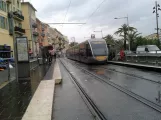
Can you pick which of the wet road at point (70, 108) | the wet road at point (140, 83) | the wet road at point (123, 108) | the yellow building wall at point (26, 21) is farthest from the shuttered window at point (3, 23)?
the wet road at point (123, 108)

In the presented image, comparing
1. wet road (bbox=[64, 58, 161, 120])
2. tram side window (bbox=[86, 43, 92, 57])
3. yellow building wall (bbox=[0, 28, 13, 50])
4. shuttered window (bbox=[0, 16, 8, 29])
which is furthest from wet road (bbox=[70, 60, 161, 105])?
shuttered window (bbox=[0, 16, 8, 29])

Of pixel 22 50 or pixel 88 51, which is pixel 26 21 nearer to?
pixel 88 51

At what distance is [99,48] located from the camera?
33.6 meters

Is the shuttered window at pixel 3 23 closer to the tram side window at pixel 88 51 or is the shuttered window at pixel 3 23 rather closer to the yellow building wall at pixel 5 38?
the yellow building wall at pixel 5 38

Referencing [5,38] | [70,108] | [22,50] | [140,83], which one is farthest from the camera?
[5,38]

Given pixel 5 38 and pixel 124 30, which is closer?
pixel 5 38

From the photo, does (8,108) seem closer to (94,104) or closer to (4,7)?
(94,104)

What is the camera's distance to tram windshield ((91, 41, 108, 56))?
33375 mm

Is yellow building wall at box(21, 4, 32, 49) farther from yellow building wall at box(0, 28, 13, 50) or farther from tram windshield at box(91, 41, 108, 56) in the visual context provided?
tram windshield at box(91, 41, 108, 56)

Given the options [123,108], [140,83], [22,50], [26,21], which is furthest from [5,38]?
[123,108]

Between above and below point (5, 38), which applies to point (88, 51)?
below

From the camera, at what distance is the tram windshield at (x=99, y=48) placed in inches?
1314

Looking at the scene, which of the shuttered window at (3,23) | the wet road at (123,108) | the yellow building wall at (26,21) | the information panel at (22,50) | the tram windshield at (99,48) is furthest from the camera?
the yellow building wall at (26,21)

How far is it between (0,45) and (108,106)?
42.2 metres
